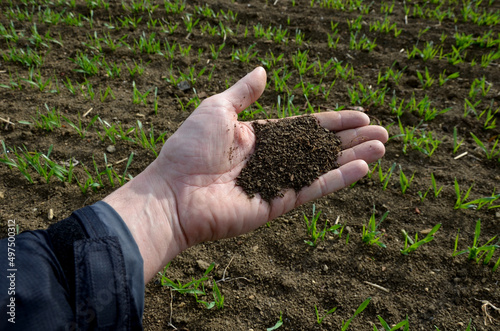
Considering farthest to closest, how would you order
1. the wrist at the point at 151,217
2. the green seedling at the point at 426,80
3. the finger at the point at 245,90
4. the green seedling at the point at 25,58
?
the green seedling at the point at 25,58, the green seedling at the point at 426,80, the finger at the point at 245,90, the wrist at the point at 151,217

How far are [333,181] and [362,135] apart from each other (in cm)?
45

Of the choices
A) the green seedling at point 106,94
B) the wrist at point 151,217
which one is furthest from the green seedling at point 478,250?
the green seedling at point 106,94

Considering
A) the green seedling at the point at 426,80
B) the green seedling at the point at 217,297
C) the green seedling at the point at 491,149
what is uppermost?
the green seedling at the point at 426,80

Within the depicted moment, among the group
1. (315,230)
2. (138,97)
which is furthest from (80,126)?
(315,230)

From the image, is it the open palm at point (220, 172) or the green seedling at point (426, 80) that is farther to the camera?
the green seedling at point (426, 80)

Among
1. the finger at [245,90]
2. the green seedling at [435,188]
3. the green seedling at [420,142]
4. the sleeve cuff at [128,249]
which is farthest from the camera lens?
the green seedling at [420,142]

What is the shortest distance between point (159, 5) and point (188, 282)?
11.4 ft

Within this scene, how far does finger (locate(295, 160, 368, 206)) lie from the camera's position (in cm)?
212

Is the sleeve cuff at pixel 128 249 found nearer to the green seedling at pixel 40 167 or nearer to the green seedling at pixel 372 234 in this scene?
the green seedling at pixel 40 167

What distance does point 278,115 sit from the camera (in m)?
2.86

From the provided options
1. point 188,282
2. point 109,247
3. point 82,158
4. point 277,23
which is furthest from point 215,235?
point 277,23

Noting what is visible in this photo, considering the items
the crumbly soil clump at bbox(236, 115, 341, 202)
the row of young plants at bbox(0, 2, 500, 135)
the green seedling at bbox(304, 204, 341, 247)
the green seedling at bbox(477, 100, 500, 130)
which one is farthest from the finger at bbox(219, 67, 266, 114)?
the green seedling at bbox(477, 100, 500, 130)

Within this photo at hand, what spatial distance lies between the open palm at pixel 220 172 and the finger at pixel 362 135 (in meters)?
0.07

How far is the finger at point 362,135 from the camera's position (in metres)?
2.37
